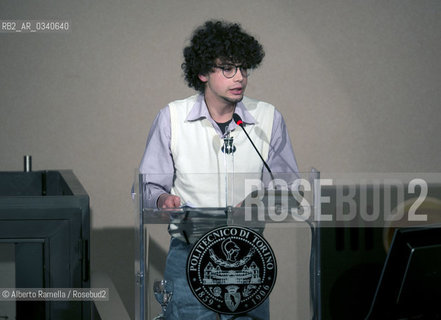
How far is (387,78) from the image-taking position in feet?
10.1

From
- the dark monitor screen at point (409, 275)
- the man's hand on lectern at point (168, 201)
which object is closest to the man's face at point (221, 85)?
the man's hand on lectern at point (168, 201)

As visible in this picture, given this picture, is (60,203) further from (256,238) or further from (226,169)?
(226,169)

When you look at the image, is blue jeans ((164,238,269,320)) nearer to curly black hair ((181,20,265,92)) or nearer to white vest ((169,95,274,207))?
white vest ((169,95,274,207))

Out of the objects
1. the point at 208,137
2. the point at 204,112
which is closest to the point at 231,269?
Answer: the point at 208,137

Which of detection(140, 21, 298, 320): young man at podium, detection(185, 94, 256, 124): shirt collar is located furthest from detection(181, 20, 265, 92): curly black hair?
detection(185, 94, 256, 124): shirt collar

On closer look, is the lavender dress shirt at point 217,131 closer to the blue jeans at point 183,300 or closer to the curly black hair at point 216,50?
the curly black hair at point 216,50

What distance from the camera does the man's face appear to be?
2.39m

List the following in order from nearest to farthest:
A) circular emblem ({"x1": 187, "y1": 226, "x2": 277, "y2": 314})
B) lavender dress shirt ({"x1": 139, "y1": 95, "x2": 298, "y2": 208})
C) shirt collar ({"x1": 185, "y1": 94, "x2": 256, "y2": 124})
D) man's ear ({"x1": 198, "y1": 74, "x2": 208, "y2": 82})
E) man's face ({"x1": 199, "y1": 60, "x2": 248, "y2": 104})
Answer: circular emblem ({"x1": 187, "y1": 226, "x2": 277, "y2": 314})
lavender dress shirt ({"x1": 139, "y1": 95, "x2": 298, "y2": 208})
shirt collar ({"x1": 185, "y1": 94, "x2": 256, "y2": 124})
man's face ({"x1": 199, "y1": 60, "x2": 248, "y2": 104})
man's ear ({"x1": 198, "y1": 74, "x2": 208, "y2": 82})

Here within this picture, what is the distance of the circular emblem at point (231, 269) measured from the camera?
1172mm

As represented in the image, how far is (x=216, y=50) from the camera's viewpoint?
2.51 metres

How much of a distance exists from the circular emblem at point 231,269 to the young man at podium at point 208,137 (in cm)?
2

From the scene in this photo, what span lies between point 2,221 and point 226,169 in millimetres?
834

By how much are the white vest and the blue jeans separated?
0.10 m

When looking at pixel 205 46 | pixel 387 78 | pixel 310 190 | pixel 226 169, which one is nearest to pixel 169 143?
pixel 226 169
